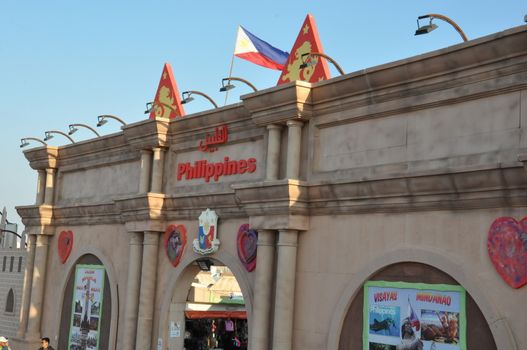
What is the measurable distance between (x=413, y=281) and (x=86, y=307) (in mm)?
11315

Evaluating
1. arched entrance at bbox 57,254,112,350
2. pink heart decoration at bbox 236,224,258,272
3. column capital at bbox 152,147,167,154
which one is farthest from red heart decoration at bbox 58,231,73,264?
pink heart decoration at bbox 236,224,258,272

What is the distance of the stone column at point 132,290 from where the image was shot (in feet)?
58.0

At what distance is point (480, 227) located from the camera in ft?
35.9

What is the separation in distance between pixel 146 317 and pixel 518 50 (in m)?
11.0

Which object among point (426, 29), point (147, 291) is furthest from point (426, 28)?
point (147, 291)

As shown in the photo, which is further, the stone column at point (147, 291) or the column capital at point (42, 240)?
the column capital at point (42, 240)

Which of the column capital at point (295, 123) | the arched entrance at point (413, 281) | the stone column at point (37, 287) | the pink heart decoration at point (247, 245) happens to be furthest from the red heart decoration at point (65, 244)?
the arched entrance at point (413, 281)

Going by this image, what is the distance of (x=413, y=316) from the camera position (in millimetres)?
11734

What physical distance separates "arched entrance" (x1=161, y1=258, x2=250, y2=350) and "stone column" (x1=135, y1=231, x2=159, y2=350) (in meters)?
0.54

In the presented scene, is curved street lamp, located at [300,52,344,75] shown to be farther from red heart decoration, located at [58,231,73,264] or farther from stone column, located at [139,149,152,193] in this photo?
red heart decoration, located at [58,231,73,264]

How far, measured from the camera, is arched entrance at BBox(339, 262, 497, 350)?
10.8 metres

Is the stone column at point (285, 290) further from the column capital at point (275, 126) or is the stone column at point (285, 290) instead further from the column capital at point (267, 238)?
the column capital at point (275, 126)

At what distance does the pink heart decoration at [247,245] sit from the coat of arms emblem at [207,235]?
76cm

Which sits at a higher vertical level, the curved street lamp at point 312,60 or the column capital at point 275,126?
the curved street lamp at point 312,60
